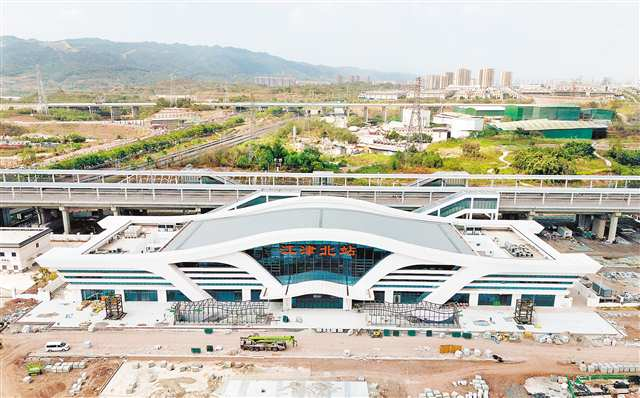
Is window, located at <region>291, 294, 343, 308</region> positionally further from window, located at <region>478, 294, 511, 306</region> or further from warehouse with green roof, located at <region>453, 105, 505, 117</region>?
warehouse with green roof, located at <region>453, 105, 505, 117</region>

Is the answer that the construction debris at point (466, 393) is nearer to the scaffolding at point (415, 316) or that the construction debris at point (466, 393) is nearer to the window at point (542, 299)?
the scaffolding at point (415, 316)

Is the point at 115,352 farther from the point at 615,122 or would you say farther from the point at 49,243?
the point at 615,122

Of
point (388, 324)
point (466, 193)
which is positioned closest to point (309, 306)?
point (388, 324)

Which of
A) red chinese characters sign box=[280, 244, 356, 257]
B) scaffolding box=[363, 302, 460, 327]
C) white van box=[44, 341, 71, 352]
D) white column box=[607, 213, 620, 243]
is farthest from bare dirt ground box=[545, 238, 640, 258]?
white van box=[44, 341, 71, 352]

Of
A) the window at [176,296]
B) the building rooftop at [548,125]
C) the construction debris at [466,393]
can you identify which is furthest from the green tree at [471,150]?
the construction debris at [466,393]

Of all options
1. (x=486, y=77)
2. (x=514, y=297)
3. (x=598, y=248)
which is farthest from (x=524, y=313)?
(x=486, y=77)

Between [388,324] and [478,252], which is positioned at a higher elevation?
[478,252]
